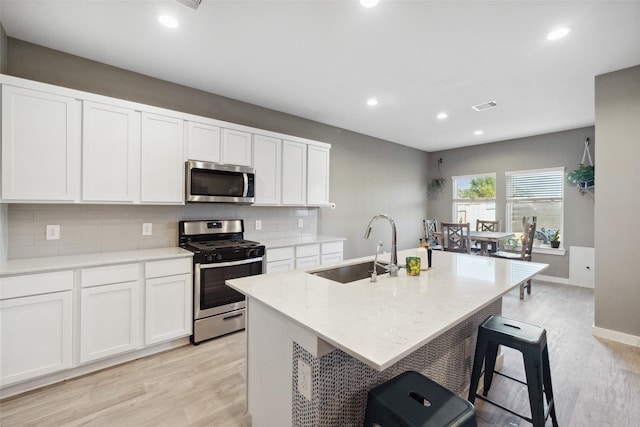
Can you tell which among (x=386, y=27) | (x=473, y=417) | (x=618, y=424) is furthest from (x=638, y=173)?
(x=473, y=417)

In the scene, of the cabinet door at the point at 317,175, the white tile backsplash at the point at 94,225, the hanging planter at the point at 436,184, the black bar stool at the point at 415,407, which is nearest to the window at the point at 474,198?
the hanging planter at the point at 436,184

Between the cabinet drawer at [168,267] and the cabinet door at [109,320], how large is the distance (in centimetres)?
14

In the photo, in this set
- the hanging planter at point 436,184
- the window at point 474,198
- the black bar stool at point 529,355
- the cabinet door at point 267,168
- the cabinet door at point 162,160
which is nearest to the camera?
the black bar stool at point 529,355

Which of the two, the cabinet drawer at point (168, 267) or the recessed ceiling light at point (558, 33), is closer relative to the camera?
the recessed ceiling light at point (558, 33)

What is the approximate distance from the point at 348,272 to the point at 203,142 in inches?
82.4

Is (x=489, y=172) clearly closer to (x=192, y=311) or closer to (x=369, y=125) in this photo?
(x=369, y=125)

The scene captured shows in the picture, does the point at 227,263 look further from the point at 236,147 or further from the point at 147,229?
the point at 236,147

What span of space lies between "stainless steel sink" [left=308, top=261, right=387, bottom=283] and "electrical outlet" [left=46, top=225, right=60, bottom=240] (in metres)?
2.30

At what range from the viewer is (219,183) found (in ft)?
10.4

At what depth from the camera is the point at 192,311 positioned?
2.79 meters

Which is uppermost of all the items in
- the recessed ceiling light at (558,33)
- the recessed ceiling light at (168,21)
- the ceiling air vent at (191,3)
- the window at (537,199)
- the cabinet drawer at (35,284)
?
the recessed ceiling light at (558,33)

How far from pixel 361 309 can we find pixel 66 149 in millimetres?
2664

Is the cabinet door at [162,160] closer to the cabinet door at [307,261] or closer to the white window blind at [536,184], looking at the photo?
the cabinet door at [307,261]

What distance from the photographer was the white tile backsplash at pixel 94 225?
2.37m
